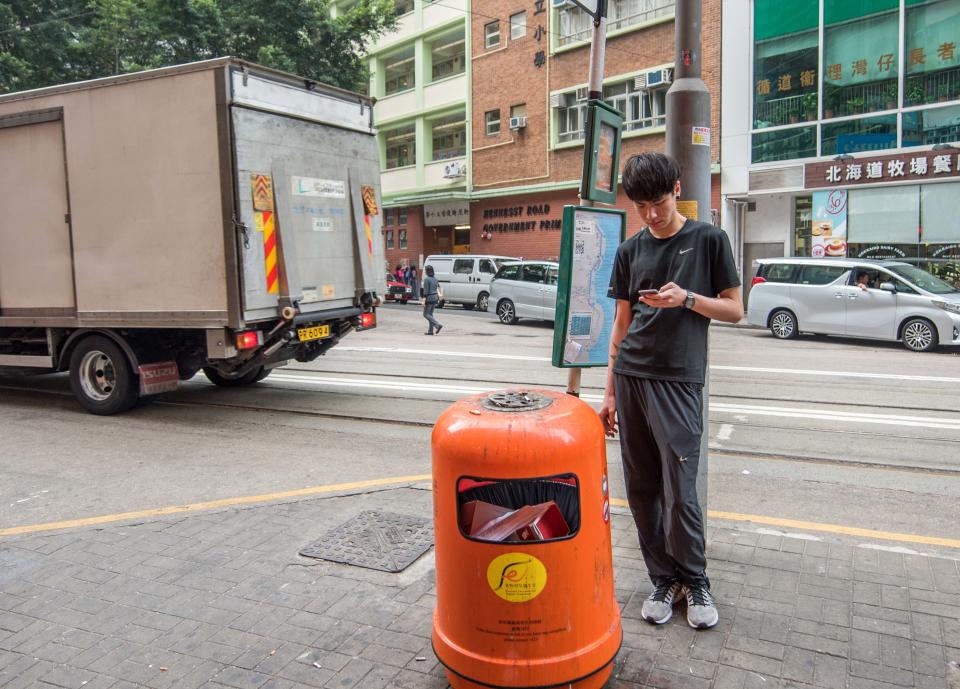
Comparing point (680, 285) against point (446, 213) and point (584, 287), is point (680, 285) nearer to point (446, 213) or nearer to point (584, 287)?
point (584, 287)

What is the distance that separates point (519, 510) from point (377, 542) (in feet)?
6.26

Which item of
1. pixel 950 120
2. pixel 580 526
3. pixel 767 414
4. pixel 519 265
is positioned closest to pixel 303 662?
pixel 580 526

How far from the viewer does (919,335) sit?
14312 mm

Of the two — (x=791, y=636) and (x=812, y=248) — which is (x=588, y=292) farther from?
(x=812, y=248)

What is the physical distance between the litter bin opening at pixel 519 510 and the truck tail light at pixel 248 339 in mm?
5274

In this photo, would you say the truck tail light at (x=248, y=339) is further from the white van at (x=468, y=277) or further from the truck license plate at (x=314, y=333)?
the white van at (x=468, y=277)

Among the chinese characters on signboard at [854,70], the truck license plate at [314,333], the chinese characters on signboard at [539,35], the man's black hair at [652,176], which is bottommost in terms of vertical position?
the truck license plate at [314,333]

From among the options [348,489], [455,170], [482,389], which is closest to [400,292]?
[455,170]

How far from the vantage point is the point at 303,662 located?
3242mm

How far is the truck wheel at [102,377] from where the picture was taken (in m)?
8.32

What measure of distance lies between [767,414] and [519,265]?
12.6 meters

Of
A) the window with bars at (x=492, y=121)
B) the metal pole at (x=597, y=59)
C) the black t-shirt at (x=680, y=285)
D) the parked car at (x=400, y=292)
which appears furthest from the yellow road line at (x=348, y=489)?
the window with bars at (x=492, y=121)

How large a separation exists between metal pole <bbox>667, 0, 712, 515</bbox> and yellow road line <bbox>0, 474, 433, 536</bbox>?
7.46 feet

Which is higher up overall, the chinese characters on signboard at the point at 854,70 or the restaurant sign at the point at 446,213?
the chinese characters on signboard at the point at 854,70
